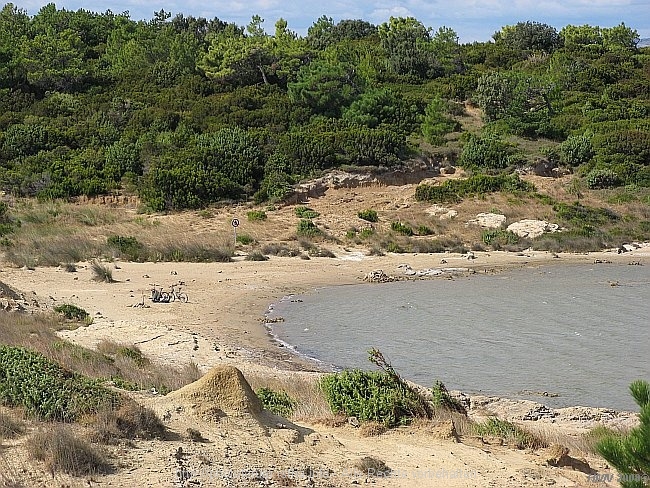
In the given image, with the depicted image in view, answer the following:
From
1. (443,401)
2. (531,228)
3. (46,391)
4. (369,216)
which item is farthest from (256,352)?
(531,228)

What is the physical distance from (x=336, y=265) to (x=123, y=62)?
27.2 m

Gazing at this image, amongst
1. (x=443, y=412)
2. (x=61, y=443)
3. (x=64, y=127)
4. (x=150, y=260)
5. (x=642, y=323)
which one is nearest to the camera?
(x=61, y=443)

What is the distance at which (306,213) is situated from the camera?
31.2 meters

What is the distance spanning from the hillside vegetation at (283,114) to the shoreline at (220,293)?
2472 millimetres

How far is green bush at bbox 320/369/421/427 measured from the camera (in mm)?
9062

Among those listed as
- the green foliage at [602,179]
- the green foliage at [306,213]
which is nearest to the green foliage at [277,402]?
the green foliage at [306,213]

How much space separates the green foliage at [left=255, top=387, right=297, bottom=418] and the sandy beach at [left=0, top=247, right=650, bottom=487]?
0.63 meters

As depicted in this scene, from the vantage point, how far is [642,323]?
62.7 ft

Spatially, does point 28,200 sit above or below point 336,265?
above

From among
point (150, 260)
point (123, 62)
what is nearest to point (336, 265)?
point (150, 260)

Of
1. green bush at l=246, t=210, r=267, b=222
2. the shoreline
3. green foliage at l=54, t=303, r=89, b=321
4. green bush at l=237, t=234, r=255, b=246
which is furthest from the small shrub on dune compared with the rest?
green bush at l=246, t=210, r=267, b=222

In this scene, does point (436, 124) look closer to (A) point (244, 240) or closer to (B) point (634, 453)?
(A) point (244, 240)

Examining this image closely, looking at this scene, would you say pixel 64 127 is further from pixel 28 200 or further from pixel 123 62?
pixel 123 62

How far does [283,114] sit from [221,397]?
107ft
